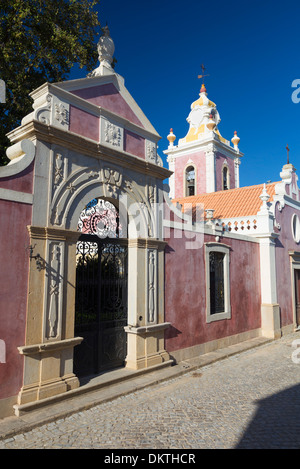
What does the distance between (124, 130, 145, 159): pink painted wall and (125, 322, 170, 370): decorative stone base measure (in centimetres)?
363

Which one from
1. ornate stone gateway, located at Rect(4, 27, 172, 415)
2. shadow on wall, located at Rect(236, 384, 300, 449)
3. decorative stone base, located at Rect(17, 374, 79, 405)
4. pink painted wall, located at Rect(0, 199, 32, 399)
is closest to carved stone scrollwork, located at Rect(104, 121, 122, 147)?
ornate stone gateway, located at Rect(4, 27, 172, 415)

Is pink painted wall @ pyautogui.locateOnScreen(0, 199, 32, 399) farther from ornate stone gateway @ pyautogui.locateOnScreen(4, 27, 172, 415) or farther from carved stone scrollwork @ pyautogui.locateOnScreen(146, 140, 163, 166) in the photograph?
carved stone scrollwork @ pyautogui.locateOnScreen(146, 140, 163, 166)

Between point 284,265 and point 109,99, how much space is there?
9.33 m

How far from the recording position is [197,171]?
20203 mm

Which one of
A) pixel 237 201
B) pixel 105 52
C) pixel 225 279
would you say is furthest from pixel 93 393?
pixel 237 201

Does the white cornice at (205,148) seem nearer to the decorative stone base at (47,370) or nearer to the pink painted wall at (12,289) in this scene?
the pink painted wall at (12,289)

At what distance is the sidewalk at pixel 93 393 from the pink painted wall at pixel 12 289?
0.41 m

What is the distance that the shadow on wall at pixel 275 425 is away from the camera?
174 inches

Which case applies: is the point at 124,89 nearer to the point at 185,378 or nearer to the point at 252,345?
the point at 185,378

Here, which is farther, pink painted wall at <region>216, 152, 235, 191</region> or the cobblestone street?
pink painted wall at <region>216, 152, 235, 191</region>

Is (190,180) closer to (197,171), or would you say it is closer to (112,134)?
(197,171)

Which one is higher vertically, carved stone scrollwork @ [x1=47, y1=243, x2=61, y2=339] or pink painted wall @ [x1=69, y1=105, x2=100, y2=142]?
pink painted wall @ [x1=69, y1=105, x2=100, y2=142]

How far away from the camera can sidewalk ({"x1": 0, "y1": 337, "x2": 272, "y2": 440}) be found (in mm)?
4613
